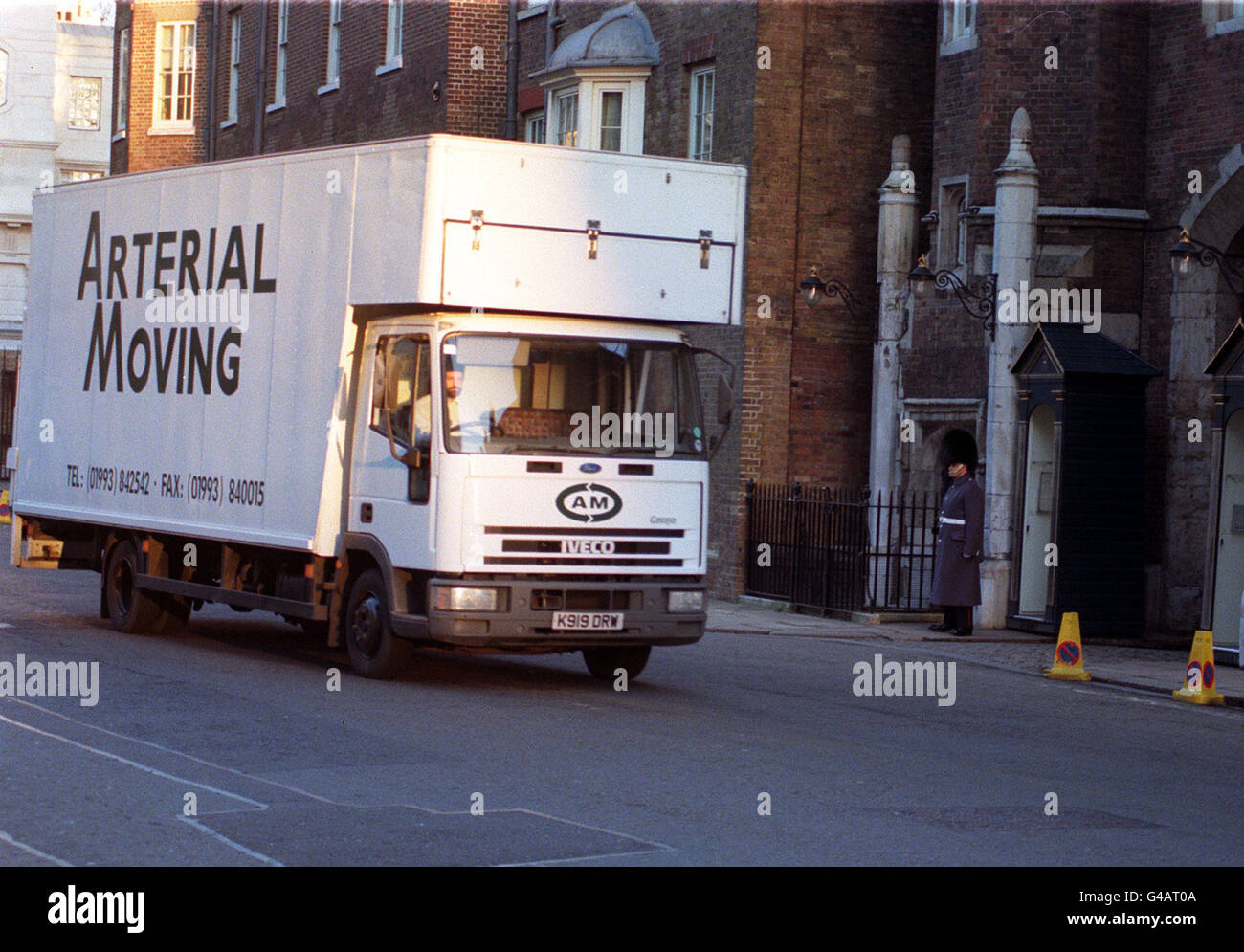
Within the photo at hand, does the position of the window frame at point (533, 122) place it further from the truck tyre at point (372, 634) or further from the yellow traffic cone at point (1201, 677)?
the truck tyre at point (372, 634)

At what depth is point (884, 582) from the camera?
23.0 m

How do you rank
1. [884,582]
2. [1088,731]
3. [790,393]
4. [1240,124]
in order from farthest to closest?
[790,393] → [884,582] → [1240,124] → [1088,731]

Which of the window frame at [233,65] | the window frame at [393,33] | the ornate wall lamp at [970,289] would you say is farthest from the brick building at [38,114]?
the ornate wall lamp at [970,289]

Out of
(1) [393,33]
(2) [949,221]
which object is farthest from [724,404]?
(1) [393,33]

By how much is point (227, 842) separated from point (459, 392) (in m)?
5.40

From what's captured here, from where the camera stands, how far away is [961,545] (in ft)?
65.7

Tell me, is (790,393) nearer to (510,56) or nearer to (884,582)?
(884,582)

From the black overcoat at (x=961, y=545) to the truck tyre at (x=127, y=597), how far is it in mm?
8248

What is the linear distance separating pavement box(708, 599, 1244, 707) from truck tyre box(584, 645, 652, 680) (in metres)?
4.59

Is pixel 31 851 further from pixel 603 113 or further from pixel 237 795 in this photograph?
pixel 603 113

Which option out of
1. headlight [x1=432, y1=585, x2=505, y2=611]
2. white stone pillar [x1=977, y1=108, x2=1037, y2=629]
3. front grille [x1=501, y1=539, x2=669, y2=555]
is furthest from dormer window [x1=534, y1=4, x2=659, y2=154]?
headlight [x1=432, y1=585, x2=505, y2=611]

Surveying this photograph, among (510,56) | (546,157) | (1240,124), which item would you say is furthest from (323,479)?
(510,56)

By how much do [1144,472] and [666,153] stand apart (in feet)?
28.6

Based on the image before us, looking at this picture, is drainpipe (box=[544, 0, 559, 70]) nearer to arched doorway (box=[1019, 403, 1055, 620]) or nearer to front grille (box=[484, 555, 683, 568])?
arched doorway (box=[1019, 403, 1055, 620])
